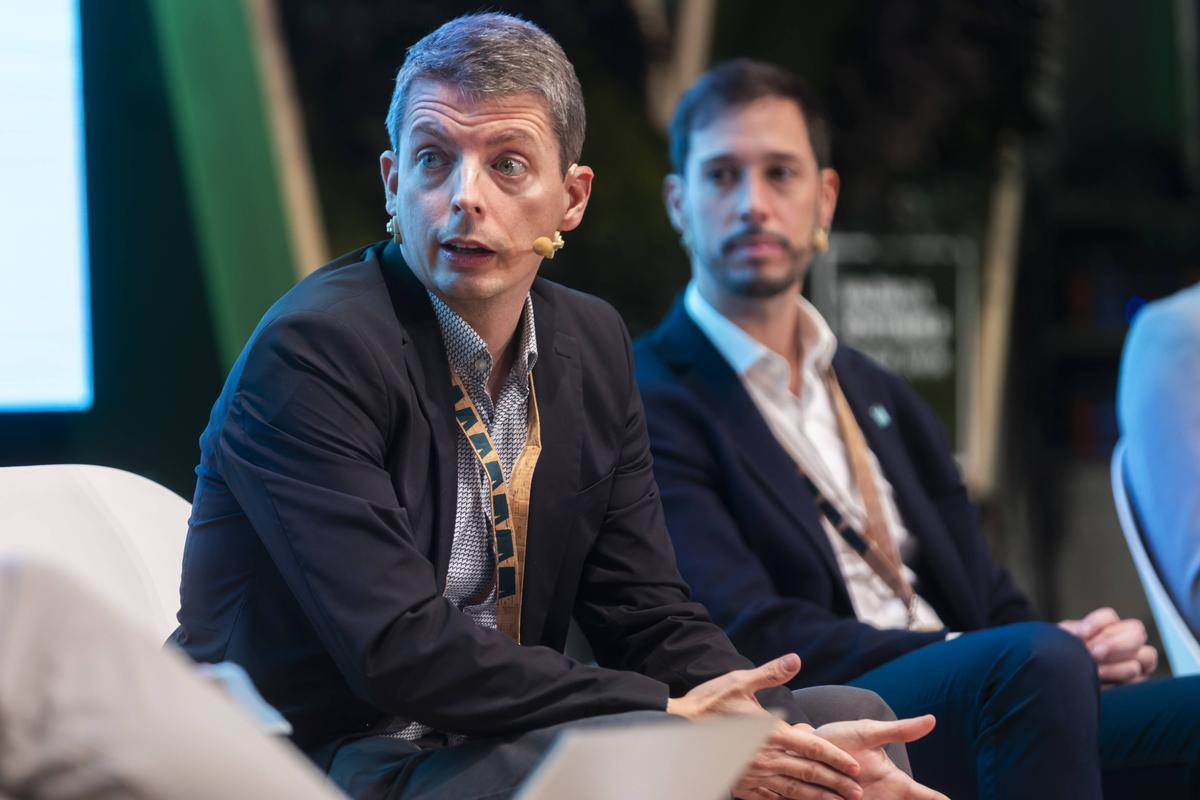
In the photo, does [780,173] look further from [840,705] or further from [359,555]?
[359,555]

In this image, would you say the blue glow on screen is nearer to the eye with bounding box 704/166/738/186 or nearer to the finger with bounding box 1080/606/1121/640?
the eye with bounding box 704/166/738/186

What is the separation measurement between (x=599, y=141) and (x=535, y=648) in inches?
126

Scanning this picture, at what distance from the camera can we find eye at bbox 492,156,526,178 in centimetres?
175

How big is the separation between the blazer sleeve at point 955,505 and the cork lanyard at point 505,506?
1.25m

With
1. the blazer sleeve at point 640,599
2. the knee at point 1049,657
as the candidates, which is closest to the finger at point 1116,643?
the knee at point 1049,657

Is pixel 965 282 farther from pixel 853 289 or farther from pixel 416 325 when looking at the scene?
pixel 416 325

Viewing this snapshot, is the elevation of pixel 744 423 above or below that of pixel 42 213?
below

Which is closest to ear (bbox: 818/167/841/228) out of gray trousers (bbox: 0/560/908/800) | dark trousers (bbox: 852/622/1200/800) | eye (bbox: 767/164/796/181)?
eye (bbox: 767/164/796/181)

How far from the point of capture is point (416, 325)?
1.74m

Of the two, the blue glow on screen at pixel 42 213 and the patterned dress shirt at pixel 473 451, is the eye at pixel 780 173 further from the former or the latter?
the blue glow on screen at pixel 42 213

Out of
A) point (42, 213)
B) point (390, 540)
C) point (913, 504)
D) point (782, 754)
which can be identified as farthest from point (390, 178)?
point (42, 213)

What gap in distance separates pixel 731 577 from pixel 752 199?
800mm

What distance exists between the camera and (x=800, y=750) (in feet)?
5.50

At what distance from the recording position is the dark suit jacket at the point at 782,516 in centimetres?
229
